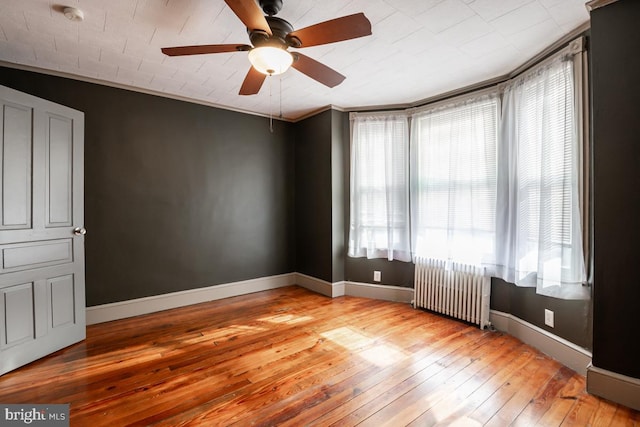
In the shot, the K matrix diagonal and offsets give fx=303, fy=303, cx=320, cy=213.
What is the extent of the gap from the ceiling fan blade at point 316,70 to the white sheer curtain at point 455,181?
1.72 metres

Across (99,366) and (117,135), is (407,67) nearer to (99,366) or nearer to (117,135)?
(117,135)

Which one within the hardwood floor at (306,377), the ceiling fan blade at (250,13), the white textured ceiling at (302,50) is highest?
the white textured ceiling at (302,50)

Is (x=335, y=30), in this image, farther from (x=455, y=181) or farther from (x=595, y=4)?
(x=455, y=181)

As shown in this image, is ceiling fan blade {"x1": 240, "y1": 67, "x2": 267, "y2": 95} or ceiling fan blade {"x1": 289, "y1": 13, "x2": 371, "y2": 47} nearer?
ceiling fan blade {"x1": 289, "y1": 13, "x2": 371, "y2": 47}

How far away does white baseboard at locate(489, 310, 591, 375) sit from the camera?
2.29m

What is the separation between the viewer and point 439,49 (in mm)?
2588

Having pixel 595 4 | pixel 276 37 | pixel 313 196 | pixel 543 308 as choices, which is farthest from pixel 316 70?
pixel 543 308

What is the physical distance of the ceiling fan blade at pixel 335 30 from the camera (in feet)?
5.31

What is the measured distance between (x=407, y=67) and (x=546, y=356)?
2.84m

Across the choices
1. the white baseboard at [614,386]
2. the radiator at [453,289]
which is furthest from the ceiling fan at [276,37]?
the white baseboard at [614,386]

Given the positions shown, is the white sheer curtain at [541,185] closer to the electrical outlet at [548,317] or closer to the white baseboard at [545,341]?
the electrical outlet at [548,317]

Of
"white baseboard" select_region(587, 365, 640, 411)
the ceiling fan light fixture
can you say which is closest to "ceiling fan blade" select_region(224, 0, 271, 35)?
the ceiling fan light fixture

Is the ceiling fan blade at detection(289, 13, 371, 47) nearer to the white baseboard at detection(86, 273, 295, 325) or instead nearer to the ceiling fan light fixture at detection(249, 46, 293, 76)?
the ceiling fan light fixture at detection(249, 46, 293, 76)

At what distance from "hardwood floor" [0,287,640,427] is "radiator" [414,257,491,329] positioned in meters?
0.15
